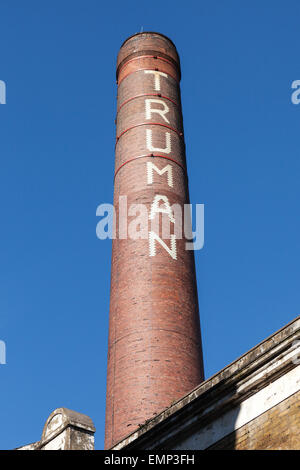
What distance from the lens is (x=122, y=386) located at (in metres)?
15.9

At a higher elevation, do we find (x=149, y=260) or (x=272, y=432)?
(x=149, y=260)

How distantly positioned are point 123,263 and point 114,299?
3.22 feet

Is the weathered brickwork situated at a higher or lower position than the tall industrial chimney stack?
lower

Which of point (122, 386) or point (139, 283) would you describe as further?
point (139, 283)

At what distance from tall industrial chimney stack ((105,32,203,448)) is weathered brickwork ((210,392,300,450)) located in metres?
6.72

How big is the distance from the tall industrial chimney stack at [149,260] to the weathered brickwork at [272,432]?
265 inches

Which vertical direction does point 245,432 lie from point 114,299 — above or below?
below

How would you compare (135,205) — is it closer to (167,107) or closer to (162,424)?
(167,107)

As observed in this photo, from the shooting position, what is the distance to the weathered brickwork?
7746 mm

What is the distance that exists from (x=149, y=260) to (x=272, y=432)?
9.89m

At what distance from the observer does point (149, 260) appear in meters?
17.6

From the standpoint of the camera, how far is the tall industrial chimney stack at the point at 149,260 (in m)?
15.7

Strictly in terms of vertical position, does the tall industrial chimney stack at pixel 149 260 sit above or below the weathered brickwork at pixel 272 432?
above

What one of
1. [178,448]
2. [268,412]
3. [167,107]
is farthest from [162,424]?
[167,107]
